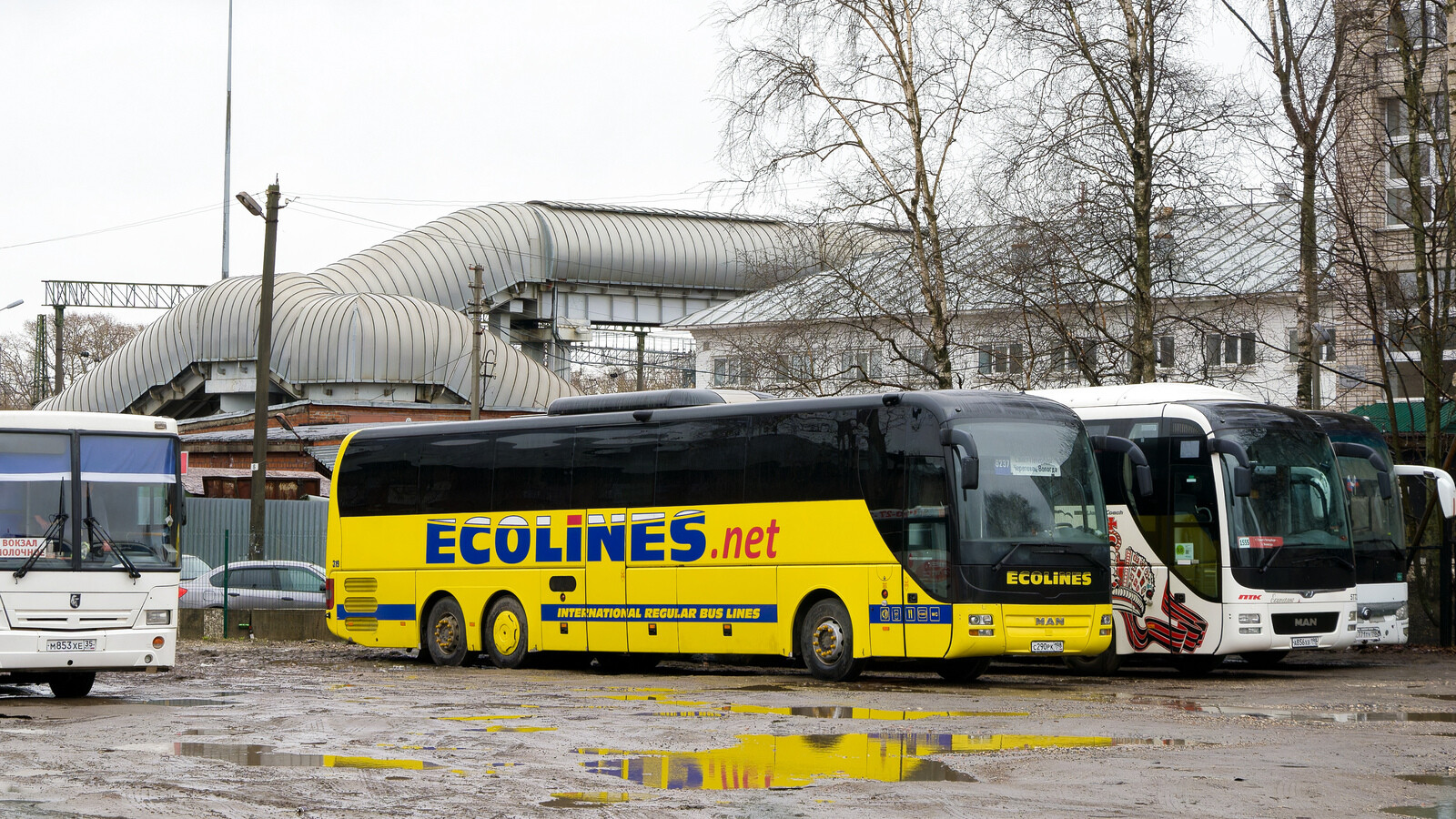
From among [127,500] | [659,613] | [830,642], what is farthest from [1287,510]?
[127,500]

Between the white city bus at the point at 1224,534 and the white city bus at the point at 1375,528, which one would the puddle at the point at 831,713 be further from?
the white city bus at the point at 1375,528

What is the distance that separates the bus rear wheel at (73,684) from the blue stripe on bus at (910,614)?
7.66 metres

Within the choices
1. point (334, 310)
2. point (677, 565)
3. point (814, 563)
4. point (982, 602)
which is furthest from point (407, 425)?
point (334, 310)

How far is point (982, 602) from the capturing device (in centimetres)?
1712

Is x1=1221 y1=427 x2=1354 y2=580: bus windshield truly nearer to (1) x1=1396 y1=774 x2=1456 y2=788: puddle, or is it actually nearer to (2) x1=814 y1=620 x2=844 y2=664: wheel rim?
(2) x1=814 y1=620 x2=844 y2=664: wheel rim

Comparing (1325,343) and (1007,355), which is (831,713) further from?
(1007,355)

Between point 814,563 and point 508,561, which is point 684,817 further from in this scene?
point 508,561

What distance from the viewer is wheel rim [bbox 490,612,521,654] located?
21.4 m

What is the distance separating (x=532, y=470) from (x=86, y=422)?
6289mm

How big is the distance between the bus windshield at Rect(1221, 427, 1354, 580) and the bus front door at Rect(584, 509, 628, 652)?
6949 mm

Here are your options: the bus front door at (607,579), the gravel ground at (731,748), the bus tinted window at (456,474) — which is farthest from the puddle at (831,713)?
the bus tinted window at (456,474)

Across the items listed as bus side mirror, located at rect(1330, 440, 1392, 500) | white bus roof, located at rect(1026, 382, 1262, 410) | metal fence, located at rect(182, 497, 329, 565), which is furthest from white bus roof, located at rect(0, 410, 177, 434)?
bus side mirror, located at rect(1330, 440, 1392, 500)

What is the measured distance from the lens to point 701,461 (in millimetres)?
19812

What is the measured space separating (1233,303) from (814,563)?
33.0 feet
